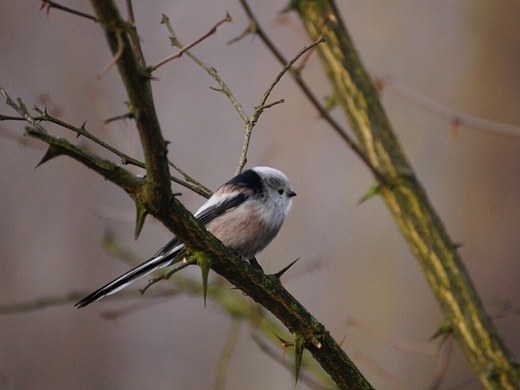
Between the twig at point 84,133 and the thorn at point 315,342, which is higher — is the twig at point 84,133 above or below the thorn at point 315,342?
above

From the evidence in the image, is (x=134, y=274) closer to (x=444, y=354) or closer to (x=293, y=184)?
(x=444, y=354)

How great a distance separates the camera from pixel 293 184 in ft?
20.7

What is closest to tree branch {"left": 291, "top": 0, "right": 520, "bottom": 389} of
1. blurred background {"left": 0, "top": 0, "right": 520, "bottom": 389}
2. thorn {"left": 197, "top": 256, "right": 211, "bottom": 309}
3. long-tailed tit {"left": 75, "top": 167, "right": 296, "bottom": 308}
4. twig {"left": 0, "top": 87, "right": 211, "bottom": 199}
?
long-tailed tit {"left": 75, "top": 167, "right": 296, "bottom": 308}

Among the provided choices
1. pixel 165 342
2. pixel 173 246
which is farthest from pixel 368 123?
pixel 165 342

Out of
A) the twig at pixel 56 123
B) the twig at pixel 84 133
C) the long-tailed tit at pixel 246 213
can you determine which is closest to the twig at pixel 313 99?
the long-tailed tit at pixel 246 213

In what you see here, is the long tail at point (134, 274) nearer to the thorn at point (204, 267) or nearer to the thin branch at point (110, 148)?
the thin branch at point (110, 148)

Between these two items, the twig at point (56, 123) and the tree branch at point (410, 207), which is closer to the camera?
the twig at point (56, 123)

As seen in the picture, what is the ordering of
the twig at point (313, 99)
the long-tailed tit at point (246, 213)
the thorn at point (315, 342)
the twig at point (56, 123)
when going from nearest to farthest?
the twig at point (56, 123) → the thorn at point (315, 342) → the twig at point (313, 99) → the long-tailed tit at point (246, 213)

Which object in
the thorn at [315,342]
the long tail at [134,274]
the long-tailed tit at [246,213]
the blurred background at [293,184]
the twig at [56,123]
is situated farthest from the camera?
the blurred background at [293,184]

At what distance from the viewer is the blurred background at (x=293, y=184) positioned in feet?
18.8

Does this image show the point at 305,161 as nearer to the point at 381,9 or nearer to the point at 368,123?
the point at 381,9

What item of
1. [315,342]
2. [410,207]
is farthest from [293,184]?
[315,342]

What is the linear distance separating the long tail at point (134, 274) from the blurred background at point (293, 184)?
2.55 m

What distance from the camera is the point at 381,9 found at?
20.5ft
